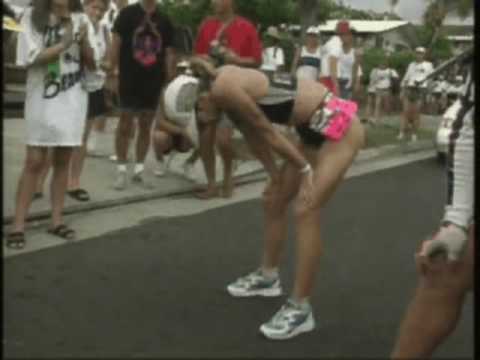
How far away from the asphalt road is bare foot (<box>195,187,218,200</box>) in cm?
87

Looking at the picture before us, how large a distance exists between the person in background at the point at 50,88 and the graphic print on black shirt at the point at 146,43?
6.01ft

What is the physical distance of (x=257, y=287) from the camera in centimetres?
571

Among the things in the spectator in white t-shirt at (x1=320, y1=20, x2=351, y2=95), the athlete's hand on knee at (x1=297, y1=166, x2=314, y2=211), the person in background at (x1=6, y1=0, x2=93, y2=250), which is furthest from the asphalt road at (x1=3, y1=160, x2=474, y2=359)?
A: the spectator in white t-shirt at (x1=320, y1=20, x2=351, y2=95)

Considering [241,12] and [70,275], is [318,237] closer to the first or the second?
[70,275]

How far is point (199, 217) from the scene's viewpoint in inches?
324

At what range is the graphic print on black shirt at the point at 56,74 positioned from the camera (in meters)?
6.67

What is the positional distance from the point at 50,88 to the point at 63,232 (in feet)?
3.44

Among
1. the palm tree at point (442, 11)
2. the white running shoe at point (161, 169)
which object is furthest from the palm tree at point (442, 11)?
the white running shoe at point (161, 169)

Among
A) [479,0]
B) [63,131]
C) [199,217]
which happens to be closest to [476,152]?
[479,0]

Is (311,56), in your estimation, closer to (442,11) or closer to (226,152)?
(226,152)

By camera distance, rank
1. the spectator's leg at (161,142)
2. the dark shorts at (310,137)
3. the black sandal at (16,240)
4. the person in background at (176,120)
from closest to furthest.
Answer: the dark shorts at (310,137) < the black sandal at (16,240) < the person in background at (176,120) < the spectator's leg at (161,142)

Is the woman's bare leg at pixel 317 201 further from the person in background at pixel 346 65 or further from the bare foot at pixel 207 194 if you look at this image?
the person in background at pixel 346 65

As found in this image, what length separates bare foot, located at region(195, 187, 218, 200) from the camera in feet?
30.6

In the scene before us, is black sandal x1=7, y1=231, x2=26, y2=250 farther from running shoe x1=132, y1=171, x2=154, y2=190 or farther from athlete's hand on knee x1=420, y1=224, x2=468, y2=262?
athlete's hand on knee x1=420, y1=224, x2=468, y2=262
